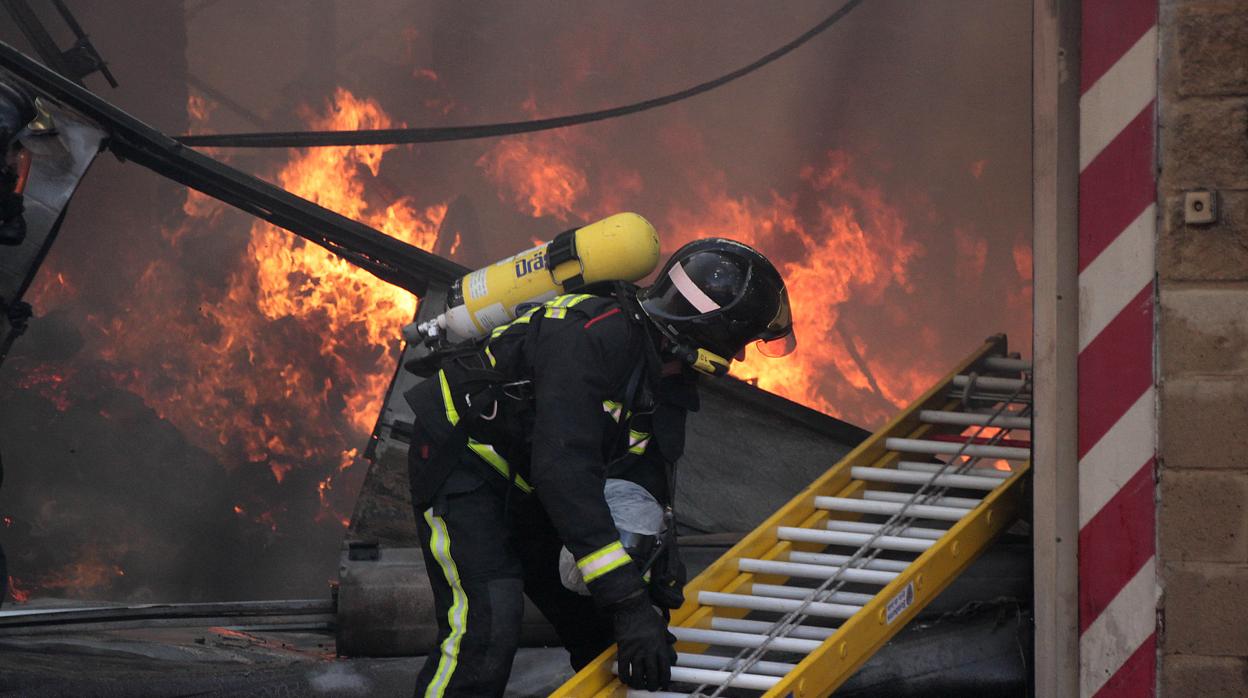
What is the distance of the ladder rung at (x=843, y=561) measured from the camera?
3.28m

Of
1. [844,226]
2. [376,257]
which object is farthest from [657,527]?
[844,226]

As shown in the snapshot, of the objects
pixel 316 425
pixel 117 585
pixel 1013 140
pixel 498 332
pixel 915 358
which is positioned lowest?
pixel 117 585

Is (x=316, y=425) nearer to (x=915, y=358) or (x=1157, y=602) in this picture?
(x=915, y=358)

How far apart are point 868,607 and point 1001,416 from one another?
1200 millimetres

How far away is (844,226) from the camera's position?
33.1 feet

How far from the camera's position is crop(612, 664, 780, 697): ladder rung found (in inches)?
109

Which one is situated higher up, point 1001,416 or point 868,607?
point 1001,416

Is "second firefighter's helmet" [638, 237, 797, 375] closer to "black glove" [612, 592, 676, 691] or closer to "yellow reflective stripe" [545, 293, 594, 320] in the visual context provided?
"yellow reflective stripe" [545, 293, 594, 320]

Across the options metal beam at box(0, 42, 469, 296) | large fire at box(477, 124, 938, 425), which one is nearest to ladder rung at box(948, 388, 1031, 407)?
metal beam at box(0, 42, 469, 296)

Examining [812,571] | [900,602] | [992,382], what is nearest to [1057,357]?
[900,602]

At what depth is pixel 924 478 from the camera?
358cm

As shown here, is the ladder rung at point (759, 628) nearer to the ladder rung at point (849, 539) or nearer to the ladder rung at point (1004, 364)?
the ladder rung at point (849, 539)

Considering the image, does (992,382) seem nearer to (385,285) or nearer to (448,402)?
(448,402)

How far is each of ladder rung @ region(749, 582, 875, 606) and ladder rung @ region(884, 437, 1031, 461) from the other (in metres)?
0.58
